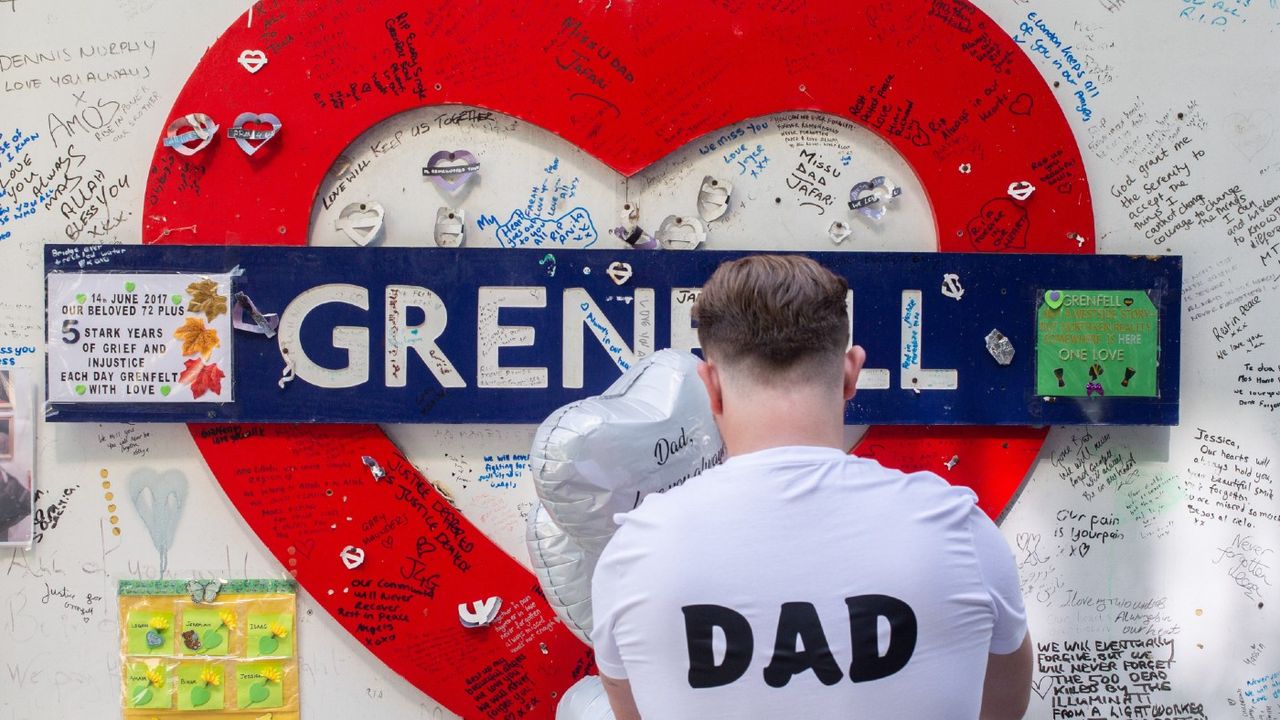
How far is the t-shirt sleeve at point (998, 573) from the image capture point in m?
1.21

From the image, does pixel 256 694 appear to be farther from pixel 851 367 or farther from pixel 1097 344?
pixel 1097 344

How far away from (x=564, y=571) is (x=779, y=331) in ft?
2.52

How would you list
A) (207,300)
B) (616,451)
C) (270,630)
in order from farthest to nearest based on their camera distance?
(270,630)
(207,300)
(616,451)

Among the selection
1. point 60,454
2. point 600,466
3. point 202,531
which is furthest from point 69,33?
point 600,466

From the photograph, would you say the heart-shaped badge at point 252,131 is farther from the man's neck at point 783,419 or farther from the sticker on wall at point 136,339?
the man's neck at point 783,419

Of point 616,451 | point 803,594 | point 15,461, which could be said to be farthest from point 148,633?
point 803,594

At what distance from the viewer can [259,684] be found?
249 centimetres

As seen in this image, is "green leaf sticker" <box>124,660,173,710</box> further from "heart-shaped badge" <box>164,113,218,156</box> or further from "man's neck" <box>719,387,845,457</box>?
"man's neck" <box>719,387,845,457</box>

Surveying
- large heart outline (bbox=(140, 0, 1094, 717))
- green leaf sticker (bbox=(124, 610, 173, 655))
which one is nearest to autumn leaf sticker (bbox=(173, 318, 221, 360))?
large heart outline (bbox=(140, 0, 1094, 717))

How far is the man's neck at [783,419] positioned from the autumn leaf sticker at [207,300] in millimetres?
1614

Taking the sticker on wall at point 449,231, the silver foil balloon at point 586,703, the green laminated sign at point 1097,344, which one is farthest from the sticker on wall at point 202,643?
the green laminated sign at point 1097,344

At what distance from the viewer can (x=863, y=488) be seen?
3.79 ft

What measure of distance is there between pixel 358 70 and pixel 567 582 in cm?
141

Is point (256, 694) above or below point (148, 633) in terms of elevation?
below
